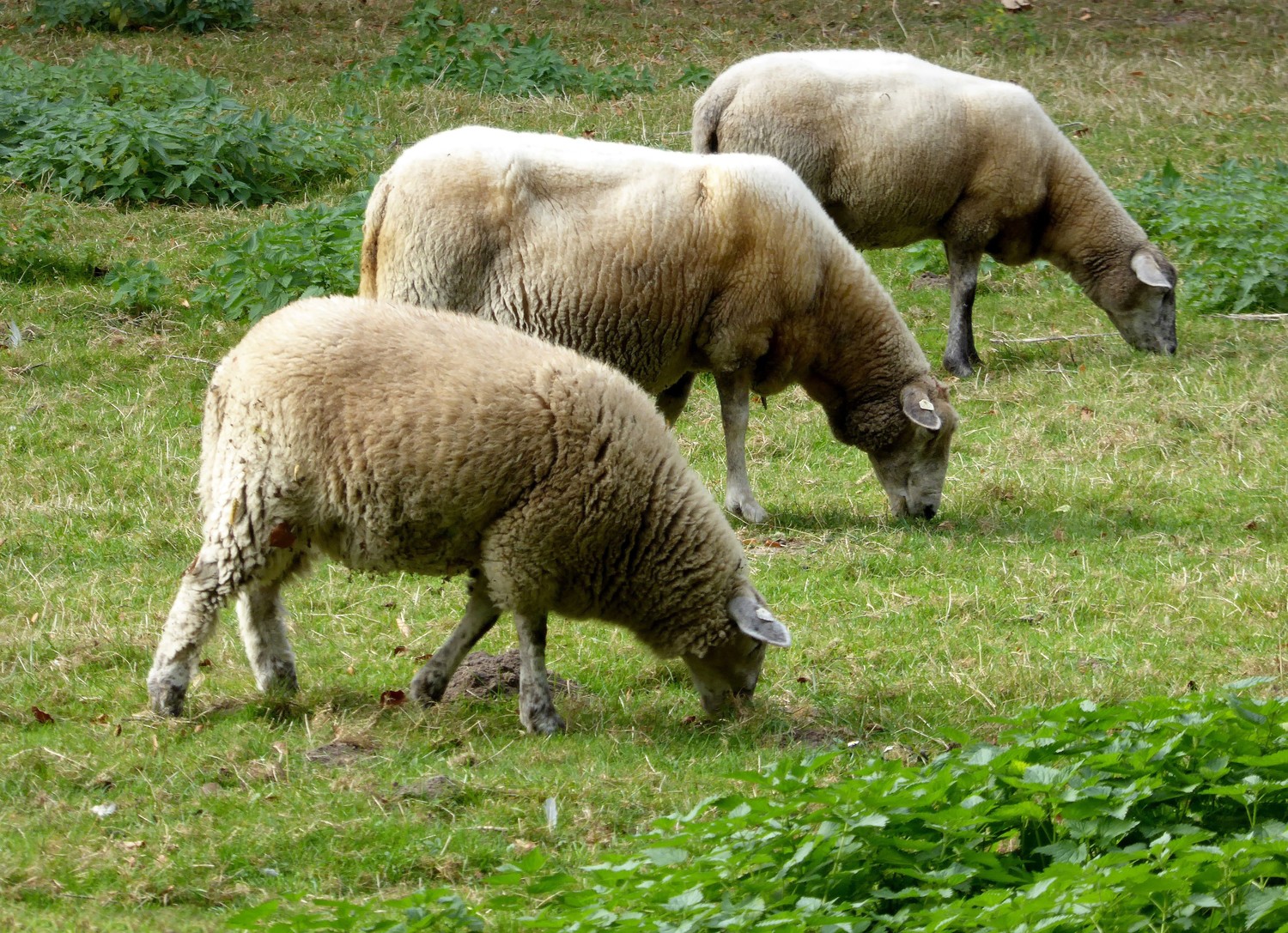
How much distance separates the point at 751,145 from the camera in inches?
403

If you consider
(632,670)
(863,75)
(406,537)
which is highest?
(863,75)

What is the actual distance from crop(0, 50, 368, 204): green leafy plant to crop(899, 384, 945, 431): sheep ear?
20.5 ft

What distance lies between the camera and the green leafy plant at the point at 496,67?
48.9 ft

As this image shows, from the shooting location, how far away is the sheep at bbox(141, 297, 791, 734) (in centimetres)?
520

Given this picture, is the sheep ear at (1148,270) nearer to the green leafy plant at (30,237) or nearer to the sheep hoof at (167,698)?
the green leafy plant at (30,237)

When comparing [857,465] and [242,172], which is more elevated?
[242,172]

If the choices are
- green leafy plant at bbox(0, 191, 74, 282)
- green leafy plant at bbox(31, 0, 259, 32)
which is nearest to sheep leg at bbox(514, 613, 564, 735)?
green leafy plant at bbox(0, 191, 74, 282)

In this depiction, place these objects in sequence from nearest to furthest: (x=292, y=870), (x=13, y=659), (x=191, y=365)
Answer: (x=292, y=870)
(x=13, y=659)
(x=191, y=365)

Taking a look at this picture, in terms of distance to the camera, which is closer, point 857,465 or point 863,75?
point 857,465

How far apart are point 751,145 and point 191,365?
3877 millimetres

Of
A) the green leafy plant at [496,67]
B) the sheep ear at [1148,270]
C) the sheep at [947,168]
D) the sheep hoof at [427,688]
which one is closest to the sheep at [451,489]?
the sheep hoof at [427,688]

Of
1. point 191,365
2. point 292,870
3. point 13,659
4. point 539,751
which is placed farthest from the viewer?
point 191,365

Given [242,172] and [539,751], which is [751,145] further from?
[539,751]

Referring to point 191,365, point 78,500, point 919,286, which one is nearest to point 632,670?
point 78,500
